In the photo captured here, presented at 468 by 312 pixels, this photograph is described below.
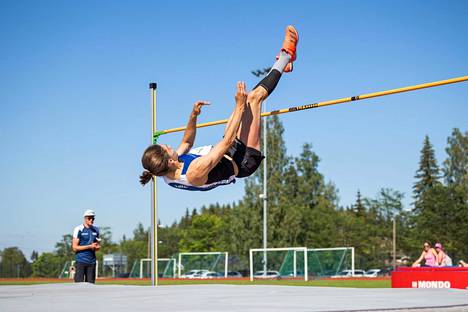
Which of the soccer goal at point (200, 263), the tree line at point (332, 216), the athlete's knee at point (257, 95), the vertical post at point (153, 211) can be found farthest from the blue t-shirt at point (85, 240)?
the tree line at point (332, 216)

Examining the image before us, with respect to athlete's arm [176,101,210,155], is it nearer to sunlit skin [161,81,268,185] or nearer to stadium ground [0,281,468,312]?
sunlit skin [161,81,268,185]

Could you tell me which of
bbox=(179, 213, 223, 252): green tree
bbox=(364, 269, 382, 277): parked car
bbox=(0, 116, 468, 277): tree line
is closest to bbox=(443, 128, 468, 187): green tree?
bbox=(0, 116, 468, 277): tree line

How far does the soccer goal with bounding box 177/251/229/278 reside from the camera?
2623 centimetres

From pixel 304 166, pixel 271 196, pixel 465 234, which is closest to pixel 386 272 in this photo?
pixel 465 234

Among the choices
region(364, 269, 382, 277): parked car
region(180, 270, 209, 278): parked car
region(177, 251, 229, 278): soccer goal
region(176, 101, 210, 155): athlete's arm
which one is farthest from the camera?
region(364, 269, 382, 277): parked car

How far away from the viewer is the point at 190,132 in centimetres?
576

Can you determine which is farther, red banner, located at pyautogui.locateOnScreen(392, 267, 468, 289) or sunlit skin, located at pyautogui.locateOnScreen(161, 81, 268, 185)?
red banner, located at pyautogui.locateOnScreen(392, 267, 468, 289)

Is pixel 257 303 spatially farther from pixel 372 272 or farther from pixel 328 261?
pixel 372 272

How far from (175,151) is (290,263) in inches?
699

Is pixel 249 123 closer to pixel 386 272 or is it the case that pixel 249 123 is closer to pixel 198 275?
pixel 198 275

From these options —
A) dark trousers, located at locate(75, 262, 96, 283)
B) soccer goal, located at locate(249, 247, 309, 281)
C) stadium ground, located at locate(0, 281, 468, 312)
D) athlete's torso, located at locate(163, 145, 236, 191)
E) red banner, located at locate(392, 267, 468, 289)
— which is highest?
athlete's torso, located at locate(163, 145, 236, 191)

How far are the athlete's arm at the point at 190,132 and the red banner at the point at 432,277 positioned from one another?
21.3 ft

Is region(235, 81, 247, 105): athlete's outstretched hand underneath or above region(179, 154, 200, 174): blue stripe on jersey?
above

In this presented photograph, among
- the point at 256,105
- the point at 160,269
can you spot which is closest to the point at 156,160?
the point at 256,105
